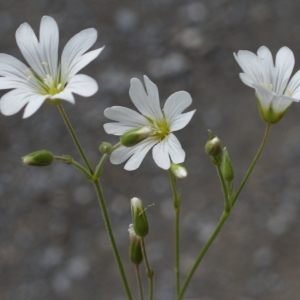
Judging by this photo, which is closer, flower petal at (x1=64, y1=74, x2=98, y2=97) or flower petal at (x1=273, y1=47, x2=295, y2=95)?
flower petal at (x1=64, y1=74, x2=98, y2=97)

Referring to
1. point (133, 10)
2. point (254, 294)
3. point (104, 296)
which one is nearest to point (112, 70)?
point (133, 10)

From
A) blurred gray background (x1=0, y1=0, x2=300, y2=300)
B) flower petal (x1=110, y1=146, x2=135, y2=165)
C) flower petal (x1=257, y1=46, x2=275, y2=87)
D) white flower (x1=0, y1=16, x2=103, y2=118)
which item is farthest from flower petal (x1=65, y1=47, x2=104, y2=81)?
blurred gray background (x1=0, y1=0, x2=300, y2=300)

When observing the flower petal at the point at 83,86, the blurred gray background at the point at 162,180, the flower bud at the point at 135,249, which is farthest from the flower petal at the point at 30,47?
the blurred gray background at the point at 162,180

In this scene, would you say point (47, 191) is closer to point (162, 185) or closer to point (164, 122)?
point (162, 185)

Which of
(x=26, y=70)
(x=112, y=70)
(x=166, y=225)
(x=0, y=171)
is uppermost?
(x=26, y=70)

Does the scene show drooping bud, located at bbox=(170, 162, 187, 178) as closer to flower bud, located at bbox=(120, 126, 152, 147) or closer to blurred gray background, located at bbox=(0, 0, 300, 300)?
flower bud, located at bbox=(120, 126, 152, 147)

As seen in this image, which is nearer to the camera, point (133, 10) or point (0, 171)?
point (0, 171)

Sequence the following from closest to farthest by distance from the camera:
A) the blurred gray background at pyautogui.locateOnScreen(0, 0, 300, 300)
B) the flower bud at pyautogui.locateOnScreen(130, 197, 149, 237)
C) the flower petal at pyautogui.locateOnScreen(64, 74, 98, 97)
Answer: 1. the flower petal at pyautogui.locateOnScreen(64, 74, 98, 97)
2. the flower bud at pyautogui.locateOnScreen(130, 197, 149, 237)
3. the blurred gray background at pyautogui.locateOnScreen(0, 0, 300, 300)

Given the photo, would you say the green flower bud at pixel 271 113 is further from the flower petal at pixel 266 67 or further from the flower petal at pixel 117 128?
the flower petal at pixel 117 128
